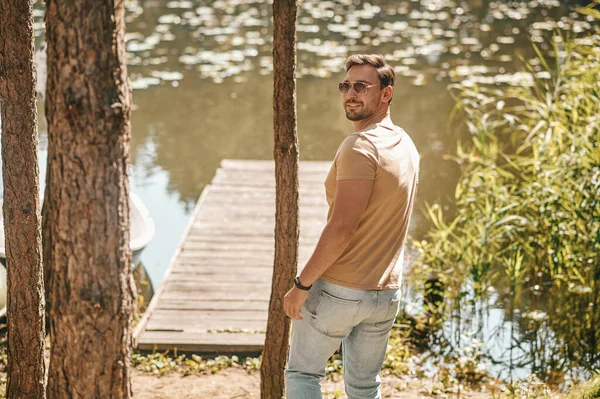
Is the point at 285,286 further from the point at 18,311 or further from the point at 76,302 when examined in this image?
the point at 76,302

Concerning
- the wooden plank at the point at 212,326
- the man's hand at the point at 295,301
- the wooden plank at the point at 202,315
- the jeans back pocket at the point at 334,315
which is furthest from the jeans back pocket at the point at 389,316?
the wooden plank at the point at 202,315

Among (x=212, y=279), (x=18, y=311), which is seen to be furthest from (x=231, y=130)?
(x=18, y=311)

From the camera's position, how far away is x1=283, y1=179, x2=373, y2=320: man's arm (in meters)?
2.45

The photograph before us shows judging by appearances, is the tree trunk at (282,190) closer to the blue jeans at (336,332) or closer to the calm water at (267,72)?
the blue jeans at (336,332)

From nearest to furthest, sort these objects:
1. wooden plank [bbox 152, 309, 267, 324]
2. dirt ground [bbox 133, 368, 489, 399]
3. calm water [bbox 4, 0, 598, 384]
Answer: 1. dirt ground [bbox 133, 368, 489, 399]
2. wooden plank [bbox 152, 309, 267, 324]
3. calm water [bbox 4, 0, 598, 384]

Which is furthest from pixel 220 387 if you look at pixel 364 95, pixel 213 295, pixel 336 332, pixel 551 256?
pixel 551 256

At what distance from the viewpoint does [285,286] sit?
3305mm

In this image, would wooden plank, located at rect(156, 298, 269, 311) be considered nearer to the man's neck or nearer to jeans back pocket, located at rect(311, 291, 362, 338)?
jeans back pocket, located at rect(311, 291, 362, 338)

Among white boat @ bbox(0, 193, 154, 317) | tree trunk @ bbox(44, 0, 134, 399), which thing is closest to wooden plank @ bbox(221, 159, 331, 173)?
white boat @ bbox(0, 193, 154, 317)

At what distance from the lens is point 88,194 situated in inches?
76.9

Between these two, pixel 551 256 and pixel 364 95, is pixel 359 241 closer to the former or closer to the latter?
pixel 364 95

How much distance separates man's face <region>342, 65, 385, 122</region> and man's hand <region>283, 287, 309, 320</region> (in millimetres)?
618

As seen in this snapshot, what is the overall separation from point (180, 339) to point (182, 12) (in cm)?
1420

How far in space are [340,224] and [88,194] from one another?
850mm
